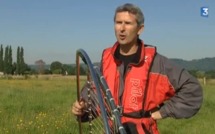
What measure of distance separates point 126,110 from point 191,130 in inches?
276

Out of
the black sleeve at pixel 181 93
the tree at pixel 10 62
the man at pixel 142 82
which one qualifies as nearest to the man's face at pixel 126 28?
the man at pixel 142 82

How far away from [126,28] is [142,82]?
0.39m

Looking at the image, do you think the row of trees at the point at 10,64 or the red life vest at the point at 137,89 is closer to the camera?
the red life vest at the point at 137,89

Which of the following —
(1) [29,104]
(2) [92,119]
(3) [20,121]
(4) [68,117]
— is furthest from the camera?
(1) [29,104]

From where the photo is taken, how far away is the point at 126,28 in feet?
10.5

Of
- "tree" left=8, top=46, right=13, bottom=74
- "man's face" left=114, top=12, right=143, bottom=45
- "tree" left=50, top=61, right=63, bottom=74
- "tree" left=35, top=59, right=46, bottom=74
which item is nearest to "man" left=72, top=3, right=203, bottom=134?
"man's face" left=114, top=12, right=143, bottom=45

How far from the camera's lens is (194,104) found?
3191 millimetres

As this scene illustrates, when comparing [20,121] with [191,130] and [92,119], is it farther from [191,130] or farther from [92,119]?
[92,119]

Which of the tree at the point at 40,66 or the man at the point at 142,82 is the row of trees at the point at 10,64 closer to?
the tree at the point at 40,66

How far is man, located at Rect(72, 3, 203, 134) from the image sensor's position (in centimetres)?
312

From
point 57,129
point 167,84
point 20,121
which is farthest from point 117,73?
point 20,121

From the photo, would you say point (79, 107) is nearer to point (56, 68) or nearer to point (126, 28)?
point (126, 28)

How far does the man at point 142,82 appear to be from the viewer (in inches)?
123

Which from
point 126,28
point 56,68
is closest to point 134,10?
point 126,28
